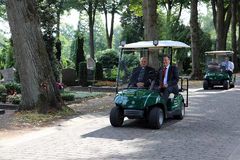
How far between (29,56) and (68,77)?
14633mm

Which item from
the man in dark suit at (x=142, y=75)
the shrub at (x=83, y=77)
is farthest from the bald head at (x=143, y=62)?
the shrub at (x=83, y=77)

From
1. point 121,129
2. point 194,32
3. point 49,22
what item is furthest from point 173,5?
point 121,129

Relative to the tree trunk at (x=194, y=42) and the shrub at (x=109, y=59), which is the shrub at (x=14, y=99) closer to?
the tree trunk at (x=194, y=42)

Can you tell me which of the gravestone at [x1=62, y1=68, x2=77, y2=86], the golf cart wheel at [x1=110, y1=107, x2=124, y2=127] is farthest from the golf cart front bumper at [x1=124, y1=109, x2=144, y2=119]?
the gravestone at [x1=62, y1=68, x2=77, y2=86]

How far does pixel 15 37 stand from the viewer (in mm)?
14148

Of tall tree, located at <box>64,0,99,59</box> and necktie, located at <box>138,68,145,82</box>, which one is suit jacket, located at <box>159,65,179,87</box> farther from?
tall tree, located at <box>64,0,99,59</box>

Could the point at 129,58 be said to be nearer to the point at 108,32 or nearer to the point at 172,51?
the point at 172,51

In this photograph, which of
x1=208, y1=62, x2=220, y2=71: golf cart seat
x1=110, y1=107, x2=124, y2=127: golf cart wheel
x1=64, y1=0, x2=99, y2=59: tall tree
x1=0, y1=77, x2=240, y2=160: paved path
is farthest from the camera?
x1=64, y1=0, x2=99, y2=59: tall tree

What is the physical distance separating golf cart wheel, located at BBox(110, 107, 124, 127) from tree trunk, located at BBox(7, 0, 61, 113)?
2880 mm

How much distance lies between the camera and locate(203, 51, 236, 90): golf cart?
24547 millimetres

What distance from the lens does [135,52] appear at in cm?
1357

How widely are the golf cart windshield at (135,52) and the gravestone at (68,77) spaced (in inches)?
604

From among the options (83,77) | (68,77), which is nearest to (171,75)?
(83,77)

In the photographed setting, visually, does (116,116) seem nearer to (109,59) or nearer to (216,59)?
(216,59)
